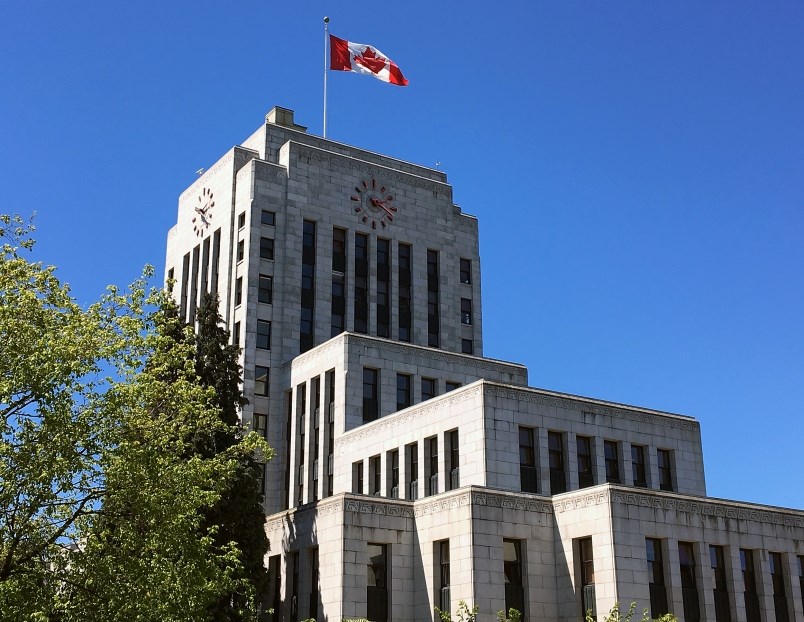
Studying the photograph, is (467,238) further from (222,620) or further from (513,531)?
(222,620)

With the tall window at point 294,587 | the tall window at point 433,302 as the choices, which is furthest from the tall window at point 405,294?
the tall window at point 294,587

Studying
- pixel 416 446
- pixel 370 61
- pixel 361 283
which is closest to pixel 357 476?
pixel 416 446

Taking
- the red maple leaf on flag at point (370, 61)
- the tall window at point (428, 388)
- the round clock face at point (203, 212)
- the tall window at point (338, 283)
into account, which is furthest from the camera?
the round clock face at point (203, 212)

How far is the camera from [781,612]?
45.0m

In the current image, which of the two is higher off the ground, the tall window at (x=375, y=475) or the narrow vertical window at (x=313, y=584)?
Answer: the tall window at (x=375, y=475)

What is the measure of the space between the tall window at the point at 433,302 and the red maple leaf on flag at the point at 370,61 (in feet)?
46.8

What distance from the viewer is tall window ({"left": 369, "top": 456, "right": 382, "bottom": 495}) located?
54531 millimetres

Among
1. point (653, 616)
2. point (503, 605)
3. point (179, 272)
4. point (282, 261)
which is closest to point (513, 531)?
point (503, 605)

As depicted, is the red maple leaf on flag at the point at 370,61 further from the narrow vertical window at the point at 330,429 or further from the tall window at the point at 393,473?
the tall window at the point at 393,473

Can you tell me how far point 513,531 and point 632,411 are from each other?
1224cm

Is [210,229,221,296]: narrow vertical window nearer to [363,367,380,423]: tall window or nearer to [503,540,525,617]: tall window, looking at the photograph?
[363,367,380,423]: tall window

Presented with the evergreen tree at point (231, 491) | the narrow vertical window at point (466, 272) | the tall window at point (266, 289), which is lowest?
the evergreen tree at point (231, 491)

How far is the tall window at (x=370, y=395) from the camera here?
59500 millimetres

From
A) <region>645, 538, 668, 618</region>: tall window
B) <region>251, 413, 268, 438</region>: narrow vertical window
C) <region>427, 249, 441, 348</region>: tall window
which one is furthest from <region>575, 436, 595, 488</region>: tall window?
<region>427, 249, 441, 348</region>: tall window
